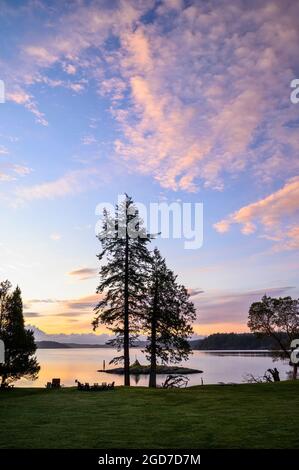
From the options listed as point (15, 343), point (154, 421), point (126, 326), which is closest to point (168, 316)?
point (126, 326)

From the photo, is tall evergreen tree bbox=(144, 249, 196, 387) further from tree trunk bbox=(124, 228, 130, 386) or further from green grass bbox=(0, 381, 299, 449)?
green grass bbox=(0, 381, 299, 449)

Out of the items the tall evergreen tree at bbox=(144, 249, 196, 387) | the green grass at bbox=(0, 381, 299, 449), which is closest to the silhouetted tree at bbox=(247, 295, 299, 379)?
the tall evergreen tree at bbox=(144, 249, 196, 387)

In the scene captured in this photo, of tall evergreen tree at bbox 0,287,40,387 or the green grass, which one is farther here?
tall evergreen tree at bbox 0,287,40,387

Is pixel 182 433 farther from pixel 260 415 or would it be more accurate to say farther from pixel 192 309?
pixel 192 309

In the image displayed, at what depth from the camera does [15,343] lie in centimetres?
3797

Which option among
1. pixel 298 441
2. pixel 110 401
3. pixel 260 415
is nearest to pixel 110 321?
pixel 110 401

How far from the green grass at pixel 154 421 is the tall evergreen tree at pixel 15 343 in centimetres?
1201

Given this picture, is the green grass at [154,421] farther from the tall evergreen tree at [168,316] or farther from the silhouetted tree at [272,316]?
the silhouetted tree at [272,316]

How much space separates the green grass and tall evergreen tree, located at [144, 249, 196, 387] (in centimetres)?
1548

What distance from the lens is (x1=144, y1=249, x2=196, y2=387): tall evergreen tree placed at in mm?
42750

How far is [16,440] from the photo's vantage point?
1358cm

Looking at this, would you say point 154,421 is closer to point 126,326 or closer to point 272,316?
point 126,326

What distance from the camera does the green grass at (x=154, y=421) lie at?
1303 cm

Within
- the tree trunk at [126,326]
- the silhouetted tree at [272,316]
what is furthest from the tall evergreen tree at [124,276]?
the silhouetted tree at [272,316]
